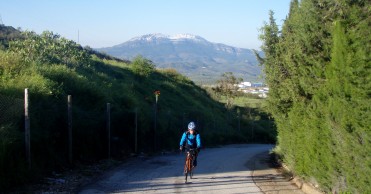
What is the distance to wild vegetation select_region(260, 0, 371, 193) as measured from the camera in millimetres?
8820


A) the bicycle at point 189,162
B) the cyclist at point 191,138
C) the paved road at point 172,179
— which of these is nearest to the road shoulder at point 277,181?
the paved road at point 172,179

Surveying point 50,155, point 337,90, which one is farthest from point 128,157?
point 337,90

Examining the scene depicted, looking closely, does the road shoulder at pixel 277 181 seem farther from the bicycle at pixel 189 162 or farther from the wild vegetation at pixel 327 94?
the bicycle at pixel 189 162

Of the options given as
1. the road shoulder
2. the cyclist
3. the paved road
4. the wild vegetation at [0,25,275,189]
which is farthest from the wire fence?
the road shoulder

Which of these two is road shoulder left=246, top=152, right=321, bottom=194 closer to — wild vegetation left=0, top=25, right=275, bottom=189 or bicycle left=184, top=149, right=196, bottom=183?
bicycle left=184, top=149, right=196, bottom=183

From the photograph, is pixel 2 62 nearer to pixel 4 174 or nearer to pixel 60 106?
pixel 60 106

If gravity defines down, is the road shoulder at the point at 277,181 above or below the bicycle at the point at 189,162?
below

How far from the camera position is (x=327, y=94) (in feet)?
35.6

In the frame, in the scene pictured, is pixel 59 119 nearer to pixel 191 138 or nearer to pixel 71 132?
pixel 71 132

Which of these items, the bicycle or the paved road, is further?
the bicycle

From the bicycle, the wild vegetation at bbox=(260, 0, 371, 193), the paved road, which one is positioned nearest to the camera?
the wild vegetation at bbox=(260, 0, 371, 193)

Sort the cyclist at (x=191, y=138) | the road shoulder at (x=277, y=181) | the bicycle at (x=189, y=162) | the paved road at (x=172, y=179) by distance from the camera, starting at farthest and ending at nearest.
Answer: the cyclist at (x=191, y=138) < the bicycle at (x=189, y=162) < the road shoulder at (x=277, y=181) < the paved road at (x=172, y=179)

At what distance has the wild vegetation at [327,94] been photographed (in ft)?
28.9

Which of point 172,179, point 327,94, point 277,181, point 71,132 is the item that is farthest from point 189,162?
point 327,94
